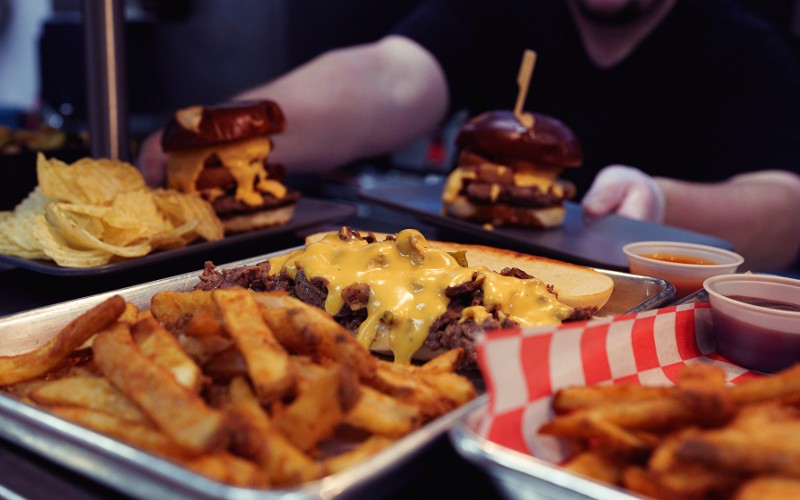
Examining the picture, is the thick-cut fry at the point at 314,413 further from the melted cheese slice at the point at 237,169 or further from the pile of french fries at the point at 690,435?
the melted cheese slice at the point at 237,169

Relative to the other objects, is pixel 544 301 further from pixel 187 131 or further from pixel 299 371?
pixel 187 131

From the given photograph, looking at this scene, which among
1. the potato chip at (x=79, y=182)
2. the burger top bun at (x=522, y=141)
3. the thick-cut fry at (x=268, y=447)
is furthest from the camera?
the burger top bun at (x=522, y=141)

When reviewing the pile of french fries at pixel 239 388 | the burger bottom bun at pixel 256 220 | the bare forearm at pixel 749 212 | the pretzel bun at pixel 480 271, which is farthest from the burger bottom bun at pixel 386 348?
the bare forearm at pixel 749 212

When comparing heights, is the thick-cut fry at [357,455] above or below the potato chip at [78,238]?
above

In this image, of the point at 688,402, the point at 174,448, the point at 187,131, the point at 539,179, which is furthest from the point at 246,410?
the point at 539,179

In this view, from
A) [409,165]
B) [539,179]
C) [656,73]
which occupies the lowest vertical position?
[409,165]

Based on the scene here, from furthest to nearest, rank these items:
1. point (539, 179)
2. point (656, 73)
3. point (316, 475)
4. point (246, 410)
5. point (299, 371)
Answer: point (656, 73), point (539, 179), point (299, 371), point (246, 410), point (316, 475)
